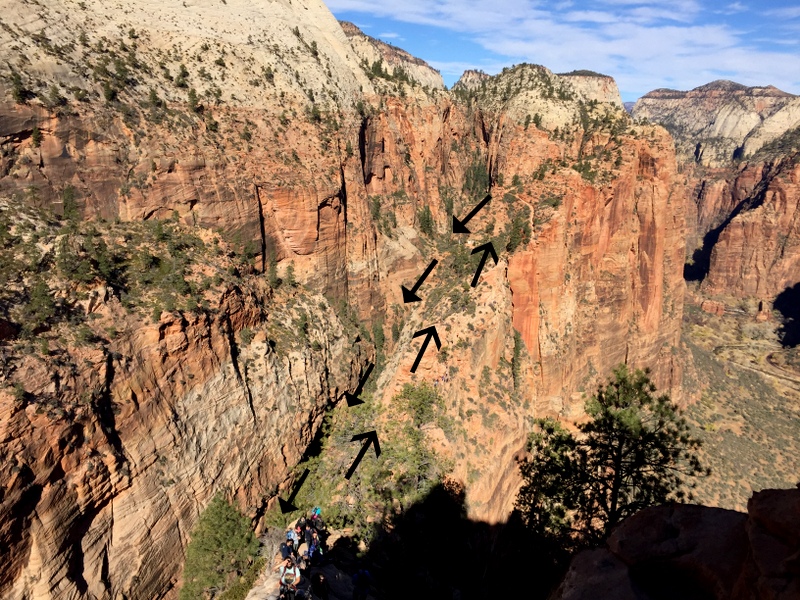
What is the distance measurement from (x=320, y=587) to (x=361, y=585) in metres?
2.28

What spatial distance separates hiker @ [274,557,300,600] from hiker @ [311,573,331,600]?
99 cm

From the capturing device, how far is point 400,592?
986 inches

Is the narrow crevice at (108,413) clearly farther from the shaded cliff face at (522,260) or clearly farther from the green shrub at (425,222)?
the green shrub at (425,222)

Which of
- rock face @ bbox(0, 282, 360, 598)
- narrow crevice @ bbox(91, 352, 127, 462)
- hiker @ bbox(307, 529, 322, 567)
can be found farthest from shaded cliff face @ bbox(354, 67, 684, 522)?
narrow crevice @ bbox(91, 352, 127, 462)

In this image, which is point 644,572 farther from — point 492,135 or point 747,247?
point 747,247

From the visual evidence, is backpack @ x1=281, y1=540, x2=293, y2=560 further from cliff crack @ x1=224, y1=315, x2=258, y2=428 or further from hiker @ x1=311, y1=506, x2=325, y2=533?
cliff crack @ x1=224, y1=315, x2=258, y2=428

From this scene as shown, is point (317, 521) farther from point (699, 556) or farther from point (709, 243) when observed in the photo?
point (709, 243)

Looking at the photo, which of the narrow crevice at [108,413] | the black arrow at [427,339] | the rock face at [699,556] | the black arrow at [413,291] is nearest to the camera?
the rock face at [699,556]

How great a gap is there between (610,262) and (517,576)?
122 feet

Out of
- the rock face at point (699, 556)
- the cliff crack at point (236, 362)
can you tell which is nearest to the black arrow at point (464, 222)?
the cliff crack at point (236, 362)

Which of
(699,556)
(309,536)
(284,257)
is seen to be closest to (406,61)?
(284,257)

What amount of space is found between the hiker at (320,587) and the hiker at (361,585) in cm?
134

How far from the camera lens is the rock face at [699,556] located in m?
7.86

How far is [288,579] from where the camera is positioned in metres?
19.8
